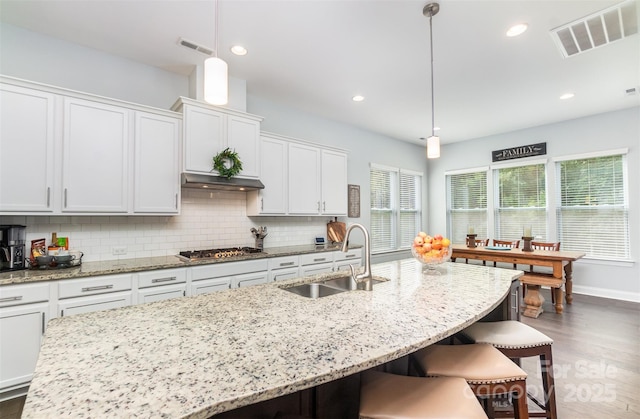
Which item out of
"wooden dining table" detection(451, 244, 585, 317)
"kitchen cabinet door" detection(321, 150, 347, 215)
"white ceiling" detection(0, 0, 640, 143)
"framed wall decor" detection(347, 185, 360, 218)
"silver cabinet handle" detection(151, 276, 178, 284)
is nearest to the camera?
"white ceiling" detection(0, 0, 640, 143)

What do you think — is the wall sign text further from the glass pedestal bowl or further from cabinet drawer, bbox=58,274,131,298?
cabinet drawer, bbox=58,274,131,298

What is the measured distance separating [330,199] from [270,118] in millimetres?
1446

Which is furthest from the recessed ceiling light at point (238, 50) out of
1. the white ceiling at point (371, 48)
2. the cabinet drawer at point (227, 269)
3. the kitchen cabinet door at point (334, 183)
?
the cabinet drawer at point (227, 269)

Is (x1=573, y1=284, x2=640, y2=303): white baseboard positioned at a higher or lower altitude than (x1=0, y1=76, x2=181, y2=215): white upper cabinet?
lower

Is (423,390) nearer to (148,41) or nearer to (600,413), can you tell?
(600,413)

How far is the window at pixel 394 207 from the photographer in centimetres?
572

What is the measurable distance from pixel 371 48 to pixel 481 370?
9.05 ft

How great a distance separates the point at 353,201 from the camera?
17.0ft

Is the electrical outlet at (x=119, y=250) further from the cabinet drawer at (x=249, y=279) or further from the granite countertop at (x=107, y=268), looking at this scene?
the cabinet drawer at (x=249, y=279)

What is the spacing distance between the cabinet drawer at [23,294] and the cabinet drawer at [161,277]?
1.99 feet

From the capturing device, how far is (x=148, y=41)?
2746 mm

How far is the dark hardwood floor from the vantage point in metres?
2.06

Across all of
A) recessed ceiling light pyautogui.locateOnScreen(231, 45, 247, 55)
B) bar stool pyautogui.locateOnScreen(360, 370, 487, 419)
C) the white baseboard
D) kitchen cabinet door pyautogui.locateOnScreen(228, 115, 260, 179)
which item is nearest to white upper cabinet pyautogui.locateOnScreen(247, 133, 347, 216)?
kitchen cabinet door pyautogui.locateOnScreen(228, 115, 260, 179)

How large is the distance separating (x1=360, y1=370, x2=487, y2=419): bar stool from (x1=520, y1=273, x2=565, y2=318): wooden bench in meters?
3.30
